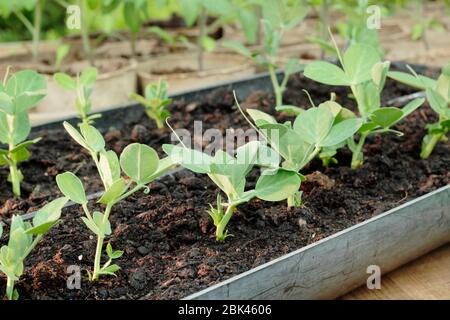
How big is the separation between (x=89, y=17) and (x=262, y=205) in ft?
4.65

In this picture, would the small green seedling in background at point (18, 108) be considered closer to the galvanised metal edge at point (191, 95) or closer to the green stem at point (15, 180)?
the green stem at point (15, 180)

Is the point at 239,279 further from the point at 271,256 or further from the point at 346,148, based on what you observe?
the point at 346,148

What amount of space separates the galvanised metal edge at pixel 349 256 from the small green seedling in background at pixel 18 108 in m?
0.36

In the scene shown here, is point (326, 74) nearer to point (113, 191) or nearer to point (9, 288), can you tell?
point (113, 191)

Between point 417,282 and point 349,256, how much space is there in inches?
6.5

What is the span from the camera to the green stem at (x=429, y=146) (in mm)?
1131

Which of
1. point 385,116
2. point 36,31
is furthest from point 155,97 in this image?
point 36,31

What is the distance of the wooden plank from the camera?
0.93 m

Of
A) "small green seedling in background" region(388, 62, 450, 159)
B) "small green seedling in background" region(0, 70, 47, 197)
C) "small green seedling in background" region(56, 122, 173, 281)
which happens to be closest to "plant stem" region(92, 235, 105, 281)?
"small green seedling in background" region(56, 122, 173, 281)

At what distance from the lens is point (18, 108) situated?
0.96 meters

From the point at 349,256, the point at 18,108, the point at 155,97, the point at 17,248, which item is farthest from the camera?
the point at 155,97

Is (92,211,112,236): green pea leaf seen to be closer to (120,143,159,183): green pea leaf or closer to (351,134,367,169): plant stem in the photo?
(120,143,159,183): green pea leaf

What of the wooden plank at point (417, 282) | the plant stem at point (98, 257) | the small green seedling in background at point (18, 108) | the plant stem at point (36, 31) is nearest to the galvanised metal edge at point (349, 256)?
the wooden plank at point (417, 282)
